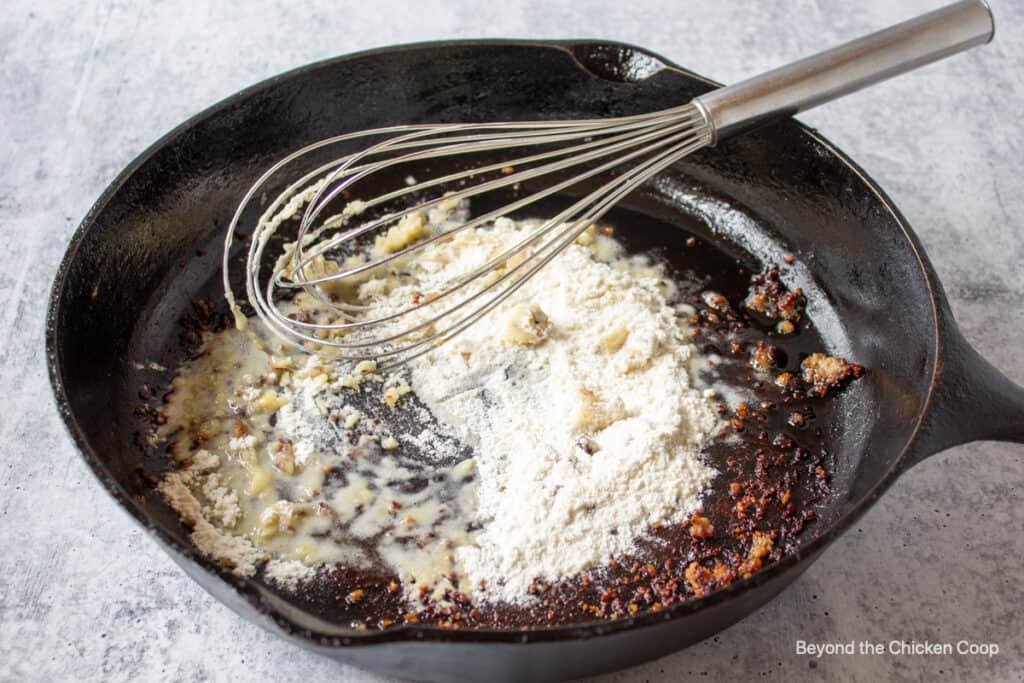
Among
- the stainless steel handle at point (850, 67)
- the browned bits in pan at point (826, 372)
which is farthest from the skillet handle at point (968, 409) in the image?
the stainless steel handle at point (850, 67)

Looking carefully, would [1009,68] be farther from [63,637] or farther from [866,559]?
[63,637]

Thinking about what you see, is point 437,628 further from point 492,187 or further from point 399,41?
point 399,41

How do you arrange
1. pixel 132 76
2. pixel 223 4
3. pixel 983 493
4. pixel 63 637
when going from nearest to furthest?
pixel 63 637 < pixel 983 493 < pixel 132 76 < pixel 223 4

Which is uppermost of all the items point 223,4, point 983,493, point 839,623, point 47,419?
point 223,4

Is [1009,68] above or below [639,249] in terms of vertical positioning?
above

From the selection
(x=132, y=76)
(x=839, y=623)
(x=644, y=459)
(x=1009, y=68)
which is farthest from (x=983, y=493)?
(x=132, y=76)

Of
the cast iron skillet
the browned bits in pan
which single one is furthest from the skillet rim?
the browned bits in pan

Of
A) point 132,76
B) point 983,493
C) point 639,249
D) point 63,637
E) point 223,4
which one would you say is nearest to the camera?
point 63,637
